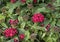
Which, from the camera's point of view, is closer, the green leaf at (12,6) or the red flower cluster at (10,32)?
the red flower cluster at (10,32)

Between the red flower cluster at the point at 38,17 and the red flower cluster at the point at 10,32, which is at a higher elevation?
the red flower cluster at the point at 38,17

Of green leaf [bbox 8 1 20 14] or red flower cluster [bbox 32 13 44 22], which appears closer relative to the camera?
red flower cluster [bbox 32 13 44 22]

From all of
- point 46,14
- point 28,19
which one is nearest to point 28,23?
point 28,19

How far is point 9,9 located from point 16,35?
42 centimetres

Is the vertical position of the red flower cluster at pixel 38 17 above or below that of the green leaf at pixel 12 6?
below

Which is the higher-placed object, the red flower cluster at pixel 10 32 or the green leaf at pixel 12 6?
the green leaf at pixel 12 6

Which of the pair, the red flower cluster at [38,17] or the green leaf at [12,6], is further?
the green leaf at [12,6]

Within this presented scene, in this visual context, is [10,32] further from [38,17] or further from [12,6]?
[12,6]

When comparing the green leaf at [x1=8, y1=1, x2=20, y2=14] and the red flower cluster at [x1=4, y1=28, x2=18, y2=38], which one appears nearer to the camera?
the red flower cluster at [x1=4, y1=28, x2=18, y2=38]

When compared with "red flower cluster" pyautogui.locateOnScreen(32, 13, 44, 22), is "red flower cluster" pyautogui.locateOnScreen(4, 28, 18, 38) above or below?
below

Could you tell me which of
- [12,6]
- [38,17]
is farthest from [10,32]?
[12,6]

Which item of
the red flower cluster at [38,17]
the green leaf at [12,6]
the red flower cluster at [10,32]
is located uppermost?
the green leaf at [12,6]

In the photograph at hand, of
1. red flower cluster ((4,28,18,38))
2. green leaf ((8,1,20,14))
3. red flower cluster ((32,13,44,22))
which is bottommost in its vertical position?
red flower cluster ((4,28,18,38))

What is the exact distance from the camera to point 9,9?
3.17 metres
